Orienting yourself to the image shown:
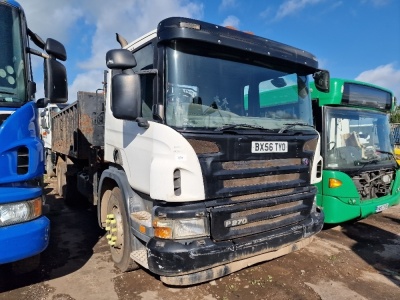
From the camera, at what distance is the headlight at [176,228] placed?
2.77 meters

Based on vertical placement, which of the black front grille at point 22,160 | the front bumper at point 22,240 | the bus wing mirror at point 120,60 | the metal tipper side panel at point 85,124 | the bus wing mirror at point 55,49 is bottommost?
the front bumper at point 22,240

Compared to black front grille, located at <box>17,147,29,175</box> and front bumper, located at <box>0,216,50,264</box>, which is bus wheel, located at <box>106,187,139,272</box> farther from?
black front grille, located at <box>17,147,29,175</box>

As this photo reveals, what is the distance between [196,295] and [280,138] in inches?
74.1

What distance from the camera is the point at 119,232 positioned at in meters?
3.71

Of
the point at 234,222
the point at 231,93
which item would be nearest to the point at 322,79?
the point at 231,93

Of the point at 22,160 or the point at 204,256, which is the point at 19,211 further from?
the point at 204,256

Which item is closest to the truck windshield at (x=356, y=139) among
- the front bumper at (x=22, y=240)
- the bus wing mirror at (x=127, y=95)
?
the bus wing mirror at (x=127, y=95)

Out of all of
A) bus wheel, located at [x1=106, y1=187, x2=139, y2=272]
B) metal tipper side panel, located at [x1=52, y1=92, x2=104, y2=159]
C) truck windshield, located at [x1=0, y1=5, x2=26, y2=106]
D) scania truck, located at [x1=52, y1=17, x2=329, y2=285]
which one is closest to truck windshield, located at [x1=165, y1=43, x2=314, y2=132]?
scania truck, located at [x1=52, y1=17, x2=329, y2=285]

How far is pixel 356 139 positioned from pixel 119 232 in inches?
169

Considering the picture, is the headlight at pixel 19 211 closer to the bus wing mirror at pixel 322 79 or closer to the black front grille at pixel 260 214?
the black front grille at pixel 260 214

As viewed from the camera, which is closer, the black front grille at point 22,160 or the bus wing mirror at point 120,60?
the black front grille at point 22,160

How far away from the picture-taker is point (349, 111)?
5.46 metres

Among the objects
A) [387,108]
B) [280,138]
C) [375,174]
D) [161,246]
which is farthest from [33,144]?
[387,108]

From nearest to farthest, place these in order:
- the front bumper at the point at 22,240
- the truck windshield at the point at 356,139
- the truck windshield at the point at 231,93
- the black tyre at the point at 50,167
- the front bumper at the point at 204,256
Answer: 1. the front bumper at the point at 22,240
2. the front bumper at the point at 204,256
3. the truck windshield at the point at 231,93
4. the truck windshield at the point at 356,139
5. the black tyre at the point at 50,167
